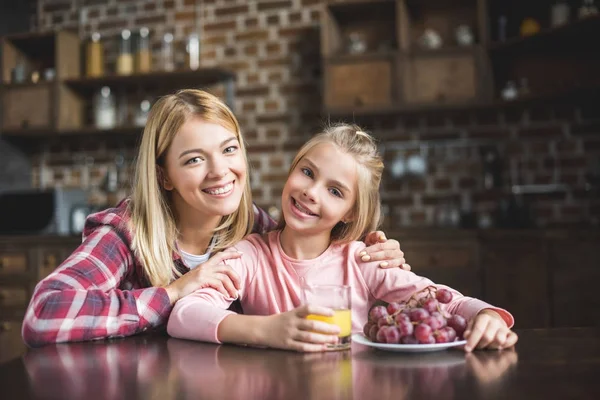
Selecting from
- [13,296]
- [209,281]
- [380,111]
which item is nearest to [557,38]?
[380,111]

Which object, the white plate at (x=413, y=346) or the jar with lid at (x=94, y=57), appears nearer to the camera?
the white plate at (x=413, y=346)

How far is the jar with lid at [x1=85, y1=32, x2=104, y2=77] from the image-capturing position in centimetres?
440

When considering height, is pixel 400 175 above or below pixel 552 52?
below

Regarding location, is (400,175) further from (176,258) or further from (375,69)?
(176,258)

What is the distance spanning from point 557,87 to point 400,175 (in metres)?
0.96

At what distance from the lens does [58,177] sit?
15.4ft

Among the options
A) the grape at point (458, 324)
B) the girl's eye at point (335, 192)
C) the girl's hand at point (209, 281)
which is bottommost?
the grape at point (458, 324)

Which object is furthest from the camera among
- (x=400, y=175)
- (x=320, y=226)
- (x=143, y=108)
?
(x=143, y=108)

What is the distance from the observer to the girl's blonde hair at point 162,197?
1502mm

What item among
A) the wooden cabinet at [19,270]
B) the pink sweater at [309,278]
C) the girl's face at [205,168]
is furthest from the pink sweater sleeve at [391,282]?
the wooden cabinet at [19,270]

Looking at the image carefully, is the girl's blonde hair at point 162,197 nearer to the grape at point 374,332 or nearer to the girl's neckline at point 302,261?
the girl's neckline at point 302,261

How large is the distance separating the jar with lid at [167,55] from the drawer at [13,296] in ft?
5.40

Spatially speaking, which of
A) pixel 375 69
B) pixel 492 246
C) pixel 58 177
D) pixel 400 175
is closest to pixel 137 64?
pixel 58 177

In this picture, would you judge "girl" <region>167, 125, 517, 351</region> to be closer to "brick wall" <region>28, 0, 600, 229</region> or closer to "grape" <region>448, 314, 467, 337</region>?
"grape" <region>448, 314, 467, 337</region>
